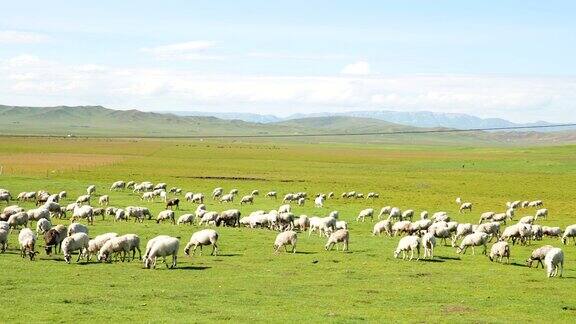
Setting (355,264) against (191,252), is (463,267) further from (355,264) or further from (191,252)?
(191,252)

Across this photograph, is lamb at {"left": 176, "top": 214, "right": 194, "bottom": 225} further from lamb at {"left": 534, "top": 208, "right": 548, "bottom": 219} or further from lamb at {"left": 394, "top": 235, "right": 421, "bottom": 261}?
lamb at {"left": 534, "top": 208, "right": 548, "bottom": 219}

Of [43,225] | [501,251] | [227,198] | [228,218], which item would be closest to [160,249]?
[43,225]

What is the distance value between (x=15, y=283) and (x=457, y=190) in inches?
2412

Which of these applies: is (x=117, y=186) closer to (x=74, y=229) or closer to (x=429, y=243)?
(x=74, y=229)

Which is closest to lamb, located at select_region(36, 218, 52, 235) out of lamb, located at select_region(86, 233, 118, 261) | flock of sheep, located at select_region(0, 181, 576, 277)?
flock of sheep, located at select_region(0, 181, 576, 277)

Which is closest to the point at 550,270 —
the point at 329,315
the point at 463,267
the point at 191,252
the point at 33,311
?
the point at 463,267

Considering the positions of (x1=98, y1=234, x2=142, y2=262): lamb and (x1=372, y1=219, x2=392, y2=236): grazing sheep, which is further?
(x1=372, y1=219, x2=392, y2=236): grazing sheep

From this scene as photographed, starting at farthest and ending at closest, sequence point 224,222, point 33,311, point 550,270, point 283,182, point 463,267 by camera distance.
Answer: point 283,182, point 224,222, point 463,267, point 550,270, point 33,311

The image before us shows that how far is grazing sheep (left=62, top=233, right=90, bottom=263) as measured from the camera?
28188 mm

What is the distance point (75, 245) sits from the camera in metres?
28.7

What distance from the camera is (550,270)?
27281 mm

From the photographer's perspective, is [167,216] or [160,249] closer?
[160,249]

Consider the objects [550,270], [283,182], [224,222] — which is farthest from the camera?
[283,182]

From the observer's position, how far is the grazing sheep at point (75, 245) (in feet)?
92.5
